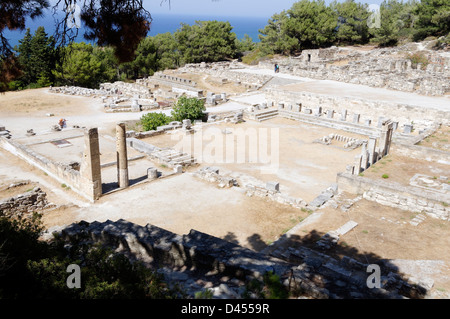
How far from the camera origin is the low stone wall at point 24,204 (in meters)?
13.4

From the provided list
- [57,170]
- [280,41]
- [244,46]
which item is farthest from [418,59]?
[57,170]

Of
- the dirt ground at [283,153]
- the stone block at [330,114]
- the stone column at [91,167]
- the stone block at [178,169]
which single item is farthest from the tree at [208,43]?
the stone column at [91,167]

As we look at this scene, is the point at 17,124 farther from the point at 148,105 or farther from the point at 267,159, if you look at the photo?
the point at 267,159

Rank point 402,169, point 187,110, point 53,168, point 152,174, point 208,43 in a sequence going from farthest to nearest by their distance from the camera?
1. point 208,43
2. point 187,110
3. point 53,168
4. point 402,169
5. point 152,174

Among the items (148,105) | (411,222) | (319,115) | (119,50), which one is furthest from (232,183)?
(148,105)

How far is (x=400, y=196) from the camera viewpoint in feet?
41.1

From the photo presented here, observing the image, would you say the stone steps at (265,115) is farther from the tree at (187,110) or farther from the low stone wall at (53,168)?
the low stone wall at (53,168)

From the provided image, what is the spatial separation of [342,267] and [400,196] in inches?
202

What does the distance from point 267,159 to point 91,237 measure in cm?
1096

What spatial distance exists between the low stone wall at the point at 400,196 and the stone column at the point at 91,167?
891 cm

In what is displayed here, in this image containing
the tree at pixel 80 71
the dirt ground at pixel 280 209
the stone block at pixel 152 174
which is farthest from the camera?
the tree at pixel 80 71

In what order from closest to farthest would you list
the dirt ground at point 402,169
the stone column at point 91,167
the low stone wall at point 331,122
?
the stone column at point 91,167 < the dirt ground at point 402,169 < the low stone wall at point 331,122

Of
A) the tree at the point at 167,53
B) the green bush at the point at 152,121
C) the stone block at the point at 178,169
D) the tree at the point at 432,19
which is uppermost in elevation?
the tree at the point at 432,19

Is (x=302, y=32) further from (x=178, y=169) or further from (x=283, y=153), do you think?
(x=178, y=169)
